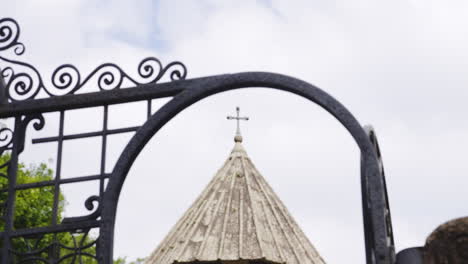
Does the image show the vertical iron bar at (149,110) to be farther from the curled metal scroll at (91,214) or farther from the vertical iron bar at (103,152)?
the curled metal scroll at (91,214)

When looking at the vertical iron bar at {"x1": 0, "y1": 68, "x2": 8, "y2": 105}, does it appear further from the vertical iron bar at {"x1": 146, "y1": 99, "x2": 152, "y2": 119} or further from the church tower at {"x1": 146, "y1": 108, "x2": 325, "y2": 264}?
the church tower at {"x1": 146, "y1": 108, "x2": 325, "y2": 264}

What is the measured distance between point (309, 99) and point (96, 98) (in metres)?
1.27

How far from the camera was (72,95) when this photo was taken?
15.7 feet

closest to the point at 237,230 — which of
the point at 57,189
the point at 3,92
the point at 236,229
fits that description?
the point at 236,229

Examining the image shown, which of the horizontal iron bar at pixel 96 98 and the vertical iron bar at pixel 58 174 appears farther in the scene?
the horizontal iron bar at pixel 96 98

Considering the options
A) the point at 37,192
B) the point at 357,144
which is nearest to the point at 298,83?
the point at 357,144

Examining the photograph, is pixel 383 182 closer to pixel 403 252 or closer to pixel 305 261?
pixel 403 252

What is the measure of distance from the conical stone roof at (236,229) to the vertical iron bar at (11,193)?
1251 cm

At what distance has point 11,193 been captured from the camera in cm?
472

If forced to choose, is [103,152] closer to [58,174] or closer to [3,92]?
[58,174]

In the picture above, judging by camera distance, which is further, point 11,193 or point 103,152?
point 11,193

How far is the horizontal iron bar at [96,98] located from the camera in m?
4.66

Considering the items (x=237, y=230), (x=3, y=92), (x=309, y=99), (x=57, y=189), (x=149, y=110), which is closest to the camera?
(x=309, y=99)

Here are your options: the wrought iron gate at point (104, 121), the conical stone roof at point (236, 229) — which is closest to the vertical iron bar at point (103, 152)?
the wrought iron gate at point (104, 121)
